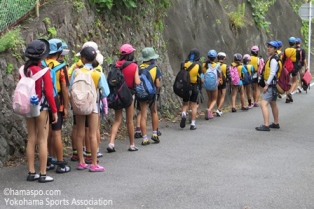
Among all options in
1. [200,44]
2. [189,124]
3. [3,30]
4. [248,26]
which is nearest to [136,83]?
[3,30]

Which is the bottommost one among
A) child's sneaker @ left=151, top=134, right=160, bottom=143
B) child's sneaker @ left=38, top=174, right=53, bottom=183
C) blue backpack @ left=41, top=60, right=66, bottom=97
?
child's sneaker @ left=151, top=134, right=160, bottom=143

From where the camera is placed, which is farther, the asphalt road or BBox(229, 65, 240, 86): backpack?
BBox(229, 65, 240, 86): backpack

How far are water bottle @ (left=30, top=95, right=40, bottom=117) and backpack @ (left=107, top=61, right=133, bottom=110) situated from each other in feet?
7.58

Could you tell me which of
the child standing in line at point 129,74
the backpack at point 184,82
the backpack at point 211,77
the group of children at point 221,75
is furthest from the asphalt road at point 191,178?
the backpack at point 211,77

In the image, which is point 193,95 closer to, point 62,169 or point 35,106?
point 62,169

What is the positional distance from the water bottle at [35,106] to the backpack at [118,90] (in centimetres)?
231

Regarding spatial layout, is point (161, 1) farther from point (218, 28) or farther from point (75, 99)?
point (75, 99)

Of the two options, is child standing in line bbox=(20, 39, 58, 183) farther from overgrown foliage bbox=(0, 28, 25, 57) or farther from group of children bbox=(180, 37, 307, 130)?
group of children bbox=(180, 37, 307, 130)

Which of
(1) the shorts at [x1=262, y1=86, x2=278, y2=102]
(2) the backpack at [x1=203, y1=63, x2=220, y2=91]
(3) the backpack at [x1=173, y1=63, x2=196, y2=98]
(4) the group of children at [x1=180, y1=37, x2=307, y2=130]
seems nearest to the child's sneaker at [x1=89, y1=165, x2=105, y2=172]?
(3) the backpack at [x1=173, y1=63, x2=196, y2=98]

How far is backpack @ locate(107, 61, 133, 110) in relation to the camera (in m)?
9.47

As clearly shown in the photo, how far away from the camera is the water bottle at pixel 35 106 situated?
722 centimetres

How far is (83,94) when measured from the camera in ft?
26.4

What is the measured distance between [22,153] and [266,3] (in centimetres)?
2223

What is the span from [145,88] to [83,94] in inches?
98.0
